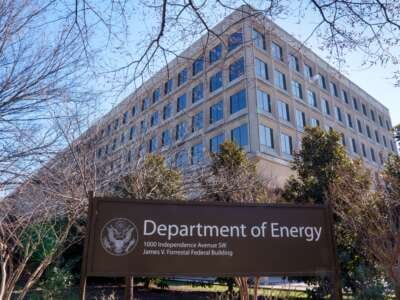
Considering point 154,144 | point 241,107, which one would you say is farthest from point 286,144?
point 154,144

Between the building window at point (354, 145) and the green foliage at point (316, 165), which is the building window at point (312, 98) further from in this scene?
the green foliage at point (316, 165)

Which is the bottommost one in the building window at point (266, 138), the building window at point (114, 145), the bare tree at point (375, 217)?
the bare tree at point (375, 217)

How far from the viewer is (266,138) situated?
22.7m

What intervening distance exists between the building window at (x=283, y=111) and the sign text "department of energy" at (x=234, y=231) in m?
21.8

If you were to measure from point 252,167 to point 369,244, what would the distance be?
21.8ft

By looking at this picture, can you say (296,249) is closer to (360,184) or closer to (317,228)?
(317,228)

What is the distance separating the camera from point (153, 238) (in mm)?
3146

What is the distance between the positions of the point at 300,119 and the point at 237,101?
6.33 meters

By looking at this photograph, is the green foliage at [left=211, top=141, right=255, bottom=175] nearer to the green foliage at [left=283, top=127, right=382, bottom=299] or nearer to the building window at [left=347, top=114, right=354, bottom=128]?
the green foliage at [left=283, top=127, right=382, bottom=299]

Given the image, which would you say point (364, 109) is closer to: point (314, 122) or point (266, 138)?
point (314, 122)

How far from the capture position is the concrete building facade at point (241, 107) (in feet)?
→ 18.8

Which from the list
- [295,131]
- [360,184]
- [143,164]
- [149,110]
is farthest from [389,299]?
[295,131]

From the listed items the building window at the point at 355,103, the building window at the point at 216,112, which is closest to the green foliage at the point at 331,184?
the building window at the point at 216,112

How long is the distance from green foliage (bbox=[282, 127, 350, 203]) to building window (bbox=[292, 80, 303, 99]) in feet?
47.6
